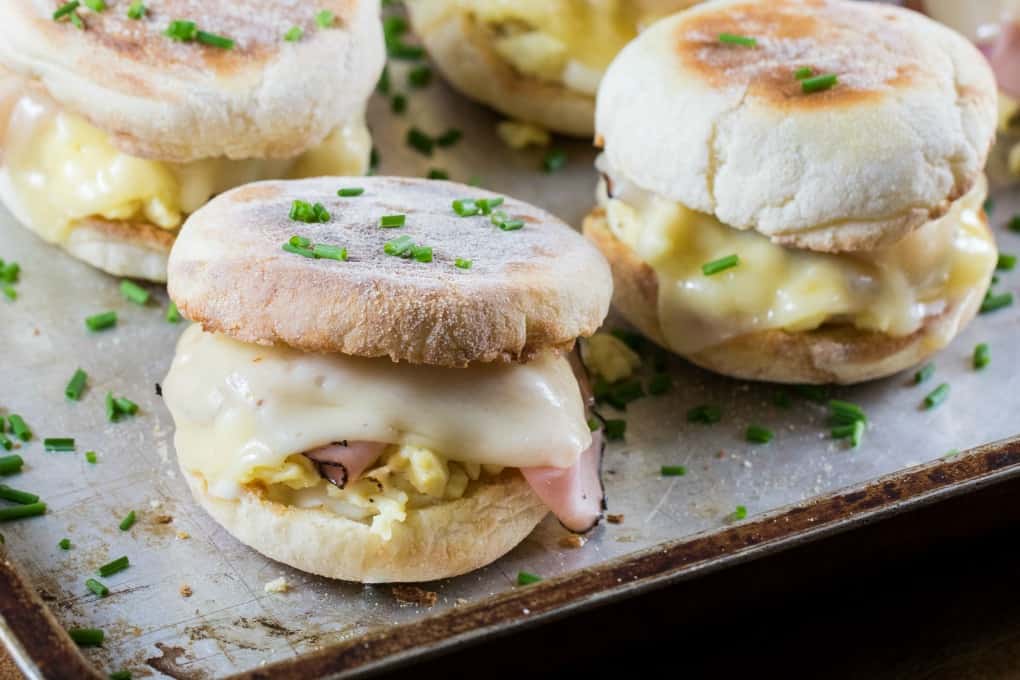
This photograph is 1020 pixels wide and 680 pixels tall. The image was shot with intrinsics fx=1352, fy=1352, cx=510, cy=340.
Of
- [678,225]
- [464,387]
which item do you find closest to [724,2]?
[678,225]

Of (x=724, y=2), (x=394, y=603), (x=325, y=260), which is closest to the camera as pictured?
(x=325, y=260)

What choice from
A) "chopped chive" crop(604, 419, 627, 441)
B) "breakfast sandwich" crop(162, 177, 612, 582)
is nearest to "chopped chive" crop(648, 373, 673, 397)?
"chopped chive" crop(604, 419, 627, 441)

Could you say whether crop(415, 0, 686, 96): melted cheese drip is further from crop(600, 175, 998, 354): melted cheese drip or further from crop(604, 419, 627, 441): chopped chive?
crop(604, 419, 627, 441): chopped chive

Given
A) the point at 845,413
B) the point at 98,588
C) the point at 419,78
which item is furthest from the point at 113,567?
the point at 419,78

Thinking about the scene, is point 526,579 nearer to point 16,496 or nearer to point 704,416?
point 704,416

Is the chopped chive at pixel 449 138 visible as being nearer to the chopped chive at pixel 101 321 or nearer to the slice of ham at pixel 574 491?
the chopped chive at pixel 101 321

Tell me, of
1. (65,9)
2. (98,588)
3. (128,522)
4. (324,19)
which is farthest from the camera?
(324,19)

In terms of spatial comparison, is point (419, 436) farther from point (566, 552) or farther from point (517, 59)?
point (517, 59)

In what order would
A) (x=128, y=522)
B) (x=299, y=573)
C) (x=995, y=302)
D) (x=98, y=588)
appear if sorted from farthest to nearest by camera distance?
(x=995, y=302) < (x=128, y=522) < (x=299, y=573) < (x=98, y=588)
